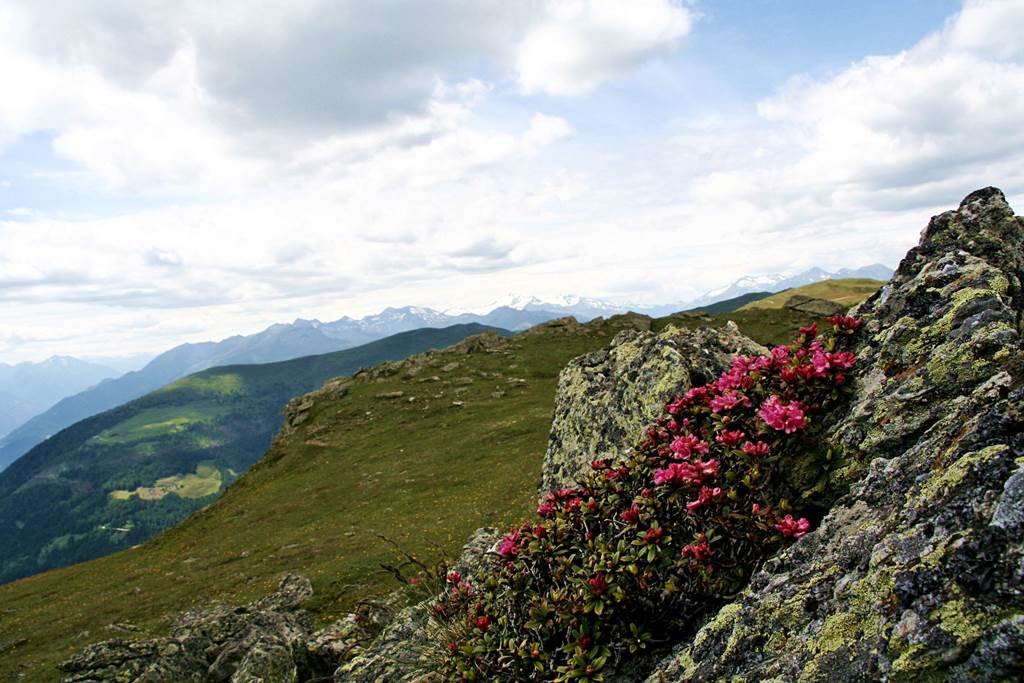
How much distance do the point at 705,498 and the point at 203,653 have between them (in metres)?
19.1

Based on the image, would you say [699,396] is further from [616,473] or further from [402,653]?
[402,653]

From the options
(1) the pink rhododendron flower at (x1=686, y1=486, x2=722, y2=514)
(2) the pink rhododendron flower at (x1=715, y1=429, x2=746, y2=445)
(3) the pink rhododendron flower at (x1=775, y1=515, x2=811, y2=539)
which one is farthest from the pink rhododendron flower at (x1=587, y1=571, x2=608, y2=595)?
(2) the pink rhododendron flower at (x1=715, y1=429, x2=746, y2=445)

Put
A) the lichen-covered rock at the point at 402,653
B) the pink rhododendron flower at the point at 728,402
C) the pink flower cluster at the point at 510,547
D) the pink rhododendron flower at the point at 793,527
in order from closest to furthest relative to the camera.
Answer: the pink rhododendron flower at the point at 793,527 < the pink rhododendron flower at the point at 728,402 < the pink flower cluster at the point at 510,547 < the lichen-covered rock at the point at 402,653

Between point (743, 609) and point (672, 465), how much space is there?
→ 2.03 m

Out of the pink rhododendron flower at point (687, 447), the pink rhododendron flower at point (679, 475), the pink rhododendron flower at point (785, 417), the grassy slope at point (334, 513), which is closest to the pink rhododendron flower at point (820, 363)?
the pink rhododendron flower at point (785, 417)

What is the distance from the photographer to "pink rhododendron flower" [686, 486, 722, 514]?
701 cm

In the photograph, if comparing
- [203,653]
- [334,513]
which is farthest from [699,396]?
[334,513]

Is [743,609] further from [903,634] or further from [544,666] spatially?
[544,666]

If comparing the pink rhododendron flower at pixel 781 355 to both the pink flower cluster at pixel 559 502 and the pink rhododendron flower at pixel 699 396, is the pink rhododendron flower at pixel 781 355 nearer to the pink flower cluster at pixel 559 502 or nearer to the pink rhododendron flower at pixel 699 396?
the pink rhododendron flower at pixel 699 396

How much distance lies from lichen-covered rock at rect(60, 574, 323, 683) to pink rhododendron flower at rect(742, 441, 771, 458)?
13.3 meters

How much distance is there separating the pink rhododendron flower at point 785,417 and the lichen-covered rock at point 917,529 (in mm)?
550

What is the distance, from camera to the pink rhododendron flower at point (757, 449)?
23.0ft

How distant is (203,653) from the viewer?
18.8 m

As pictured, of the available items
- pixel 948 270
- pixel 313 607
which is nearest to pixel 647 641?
pixel 948 270
